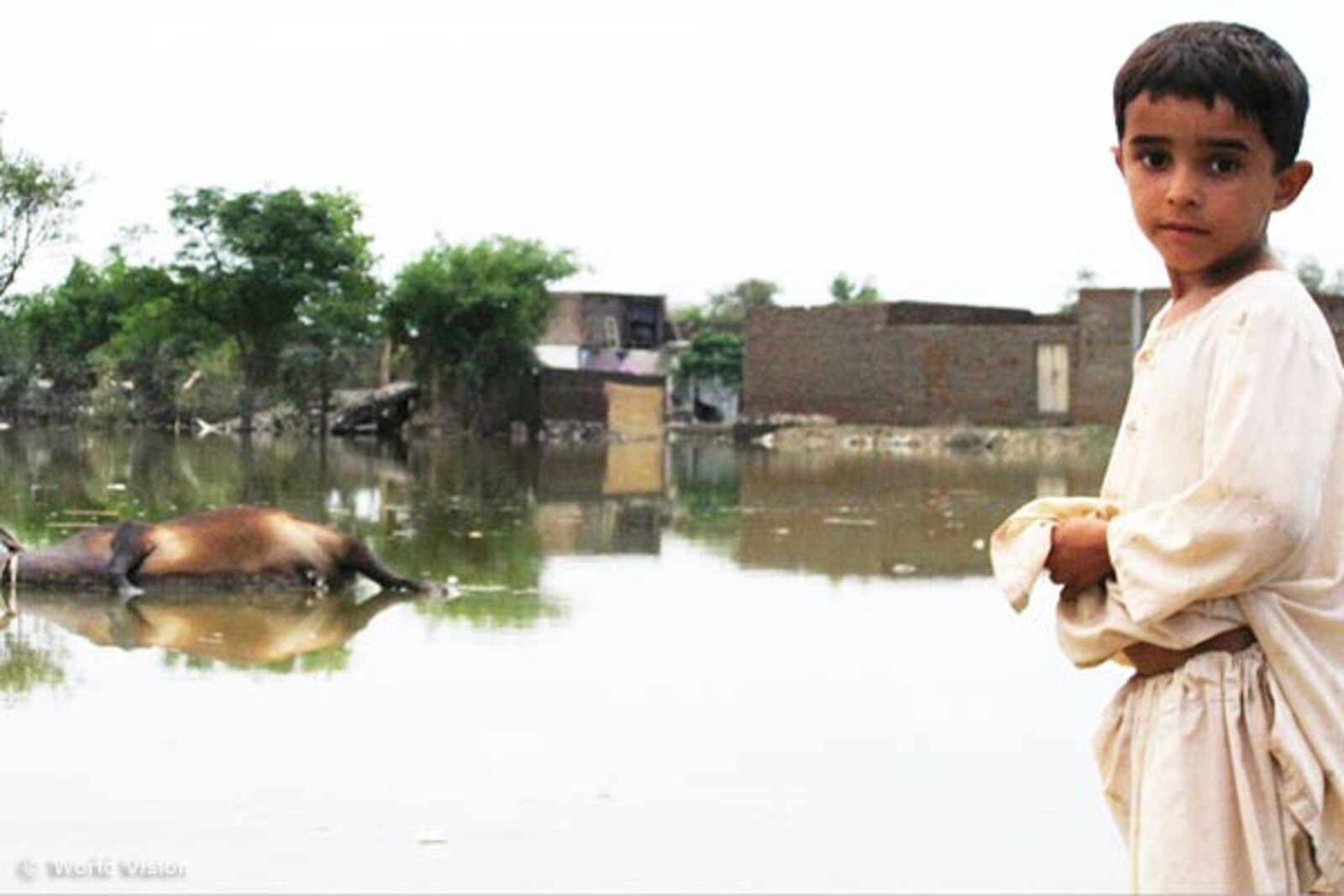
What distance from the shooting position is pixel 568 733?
6152 millimetres

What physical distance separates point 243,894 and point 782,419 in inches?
1522

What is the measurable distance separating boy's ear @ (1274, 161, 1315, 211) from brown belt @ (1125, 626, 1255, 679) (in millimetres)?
559

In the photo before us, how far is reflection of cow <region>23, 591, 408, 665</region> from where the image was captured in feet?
26.5

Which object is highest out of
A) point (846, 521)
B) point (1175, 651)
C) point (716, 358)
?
point (716, 358)

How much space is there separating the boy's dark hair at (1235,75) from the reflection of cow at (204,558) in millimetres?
7817

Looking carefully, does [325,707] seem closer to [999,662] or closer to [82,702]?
[82,702]

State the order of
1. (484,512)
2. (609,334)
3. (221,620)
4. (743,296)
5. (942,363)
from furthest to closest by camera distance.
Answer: (743,296) < (609,334) < (942,363) < (484,512) < (221,620)

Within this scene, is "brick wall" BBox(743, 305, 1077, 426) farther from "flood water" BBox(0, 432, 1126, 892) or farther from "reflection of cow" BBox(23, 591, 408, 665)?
"reflection of cow" BBox(23, 591, 408, 665)

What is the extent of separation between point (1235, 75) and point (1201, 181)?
0.44 ft

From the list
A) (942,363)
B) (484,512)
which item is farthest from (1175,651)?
(942,363)

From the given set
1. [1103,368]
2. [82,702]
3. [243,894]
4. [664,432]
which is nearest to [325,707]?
[82,702]

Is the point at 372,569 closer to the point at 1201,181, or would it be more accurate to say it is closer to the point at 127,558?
the point at 127,558

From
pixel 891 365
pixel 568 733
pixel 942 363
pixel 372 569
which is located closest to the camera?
pixel 568 733

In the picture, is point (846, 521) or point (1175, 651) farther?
point (846, 521)
